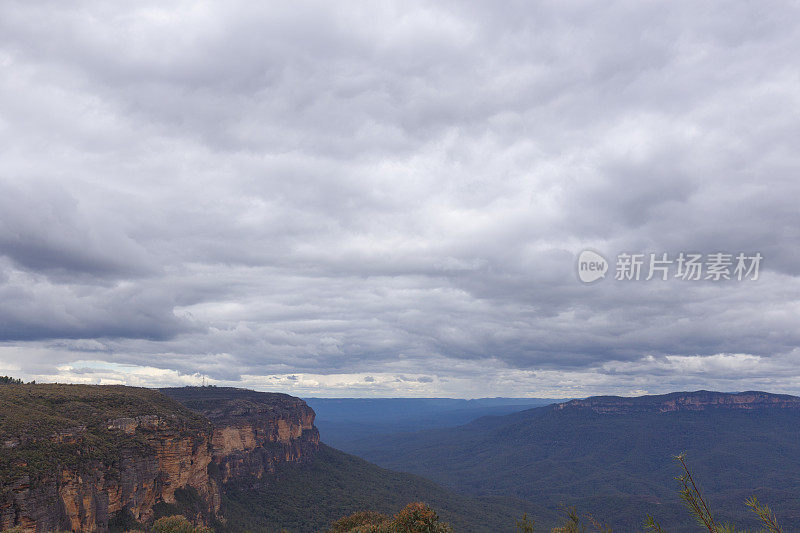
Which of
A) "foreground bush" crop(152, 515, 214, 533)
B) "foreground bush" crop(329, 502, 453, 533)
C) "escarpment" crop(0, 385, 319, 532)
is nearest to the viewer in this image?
"foreground bush" crop(329, 502, 453, 533)

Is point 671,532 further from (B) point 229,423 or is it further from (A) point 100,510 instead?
(A) point 100,510

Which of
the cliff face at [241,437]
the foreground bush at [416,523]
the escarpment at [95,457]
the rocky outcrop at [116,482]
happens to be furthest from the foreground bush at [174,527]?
the cliff face at [241,437]

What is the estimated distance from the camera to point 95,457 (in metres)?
83.2

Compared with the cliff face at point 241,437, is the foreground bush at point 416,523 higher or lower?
higher

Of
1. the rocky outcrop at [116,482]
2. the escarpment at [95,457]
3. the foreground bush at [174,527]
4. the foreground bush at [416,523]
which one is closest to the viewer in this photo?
the foreground bush at [416,523]

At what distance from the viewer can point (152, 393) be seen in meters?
124

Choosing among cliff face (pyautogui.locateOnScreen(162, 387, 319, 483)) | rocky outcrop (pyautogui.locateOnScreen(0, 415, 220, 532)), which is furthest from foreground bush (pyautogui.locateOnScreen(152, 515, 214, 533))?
cliff face (pyautogui.locateOnScreen(162, 387, 319, 483))

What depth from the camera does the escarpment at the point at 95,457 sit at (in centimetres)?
6962

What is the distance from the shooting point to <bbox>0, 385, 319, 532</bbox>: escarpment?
69625mm

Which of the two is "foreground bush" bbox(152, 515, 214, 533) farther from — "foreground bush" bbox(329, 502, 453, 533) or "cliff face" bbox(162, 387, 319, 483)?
"cliff face" bbox(162, 387, 319, 483)

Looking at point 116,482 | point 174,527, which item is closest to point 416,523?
point 174,527

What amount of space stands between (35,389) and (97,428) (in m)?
20.3

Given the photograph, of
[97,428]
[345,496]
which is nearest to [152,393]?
[97,428]

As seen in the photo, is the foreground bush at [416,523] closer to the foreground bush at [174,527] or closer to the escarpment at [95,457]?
the foreground bush at [174,527]
